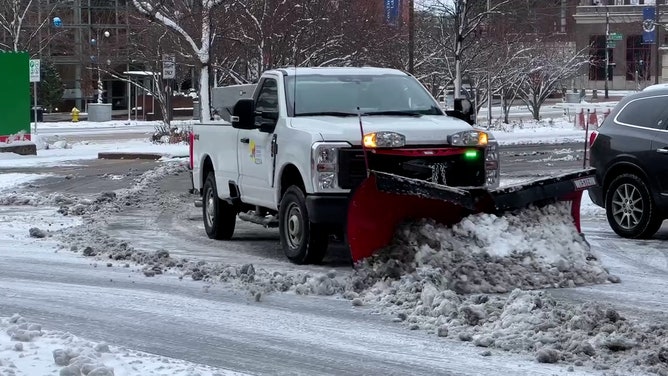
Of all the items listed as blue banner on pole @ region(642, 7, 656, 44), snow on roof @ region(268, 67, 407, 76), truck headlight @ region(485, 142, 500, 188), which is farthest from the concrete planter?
truck headlight @ region(485, 142, 500, 188)

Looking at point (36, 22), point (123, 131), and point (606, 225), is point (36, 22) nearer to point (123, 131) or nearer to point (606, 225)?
point (123, 131)

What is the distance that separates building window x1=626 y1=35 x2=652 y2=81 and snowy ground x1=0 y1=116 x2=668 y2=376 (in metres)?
53.4

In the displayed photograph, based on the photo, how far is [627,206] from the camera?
1284cm

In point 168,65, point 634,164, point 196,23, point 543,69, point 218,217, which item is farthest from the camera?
point 543,69

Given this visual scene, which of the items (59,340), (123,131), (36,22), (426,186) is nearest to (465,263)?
(426,186)

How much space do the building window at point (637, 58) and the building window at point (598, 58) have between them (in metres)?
1.28

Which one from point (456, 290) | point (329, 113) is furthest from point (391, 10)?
point (456, 290)

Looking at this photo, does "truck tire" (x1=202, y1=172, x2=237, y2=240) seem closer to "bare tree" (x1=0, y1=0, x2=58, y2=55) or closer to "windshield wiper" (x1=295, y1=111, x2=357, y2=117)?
"windshield wiper" (x1=295, y1=111, x2=357, y2=117)

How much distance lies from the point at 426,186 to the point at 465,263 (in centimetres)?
70

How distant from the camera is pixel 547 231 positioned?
10062mm

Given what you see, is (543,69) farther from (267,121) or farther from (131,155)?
(267,121)

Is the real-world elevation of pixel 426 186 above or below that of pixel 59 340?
above

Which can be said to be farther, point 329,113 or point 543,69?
Result: point 543,69

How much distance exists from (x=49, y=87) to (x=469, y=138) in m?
53.2
